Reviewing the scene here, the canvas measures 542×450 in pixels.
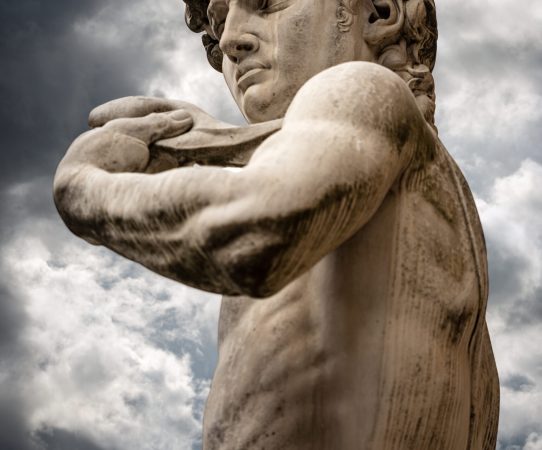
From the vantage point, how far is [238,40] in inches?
191

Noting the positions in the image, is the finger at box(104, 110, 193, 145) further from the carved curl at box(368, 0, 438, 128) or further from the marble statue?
the carved curl at box(368, 0, 438, 128)

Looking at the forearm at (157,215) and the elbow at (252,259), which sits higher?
the forearm at (157,215)

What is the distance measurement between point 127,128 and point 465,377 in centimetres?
159

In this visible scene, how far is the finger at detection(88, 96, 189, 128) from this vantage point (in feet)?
15.2

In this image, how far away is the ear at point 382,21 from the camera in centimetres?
502

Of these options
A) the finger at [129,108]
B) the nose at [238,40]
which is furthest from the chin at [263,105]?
the finger at [129,108]

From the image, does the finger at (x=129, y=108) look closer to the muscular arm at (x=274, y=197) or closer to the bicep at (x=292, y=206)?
the muscular arm at (x=274, y=197)

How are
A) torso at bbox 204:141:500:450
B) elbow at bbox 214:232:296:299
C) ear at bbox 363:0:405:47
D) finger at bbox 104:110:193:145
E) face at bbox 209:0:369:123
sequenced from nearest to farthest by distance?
elbow at bbox 214:232:296:299 < torso at bbox 204:141:500:450 < finger at bbox 104:110:193:145 < face at bbox 209:0:369:123 < ear at bbox 363:0:405:47

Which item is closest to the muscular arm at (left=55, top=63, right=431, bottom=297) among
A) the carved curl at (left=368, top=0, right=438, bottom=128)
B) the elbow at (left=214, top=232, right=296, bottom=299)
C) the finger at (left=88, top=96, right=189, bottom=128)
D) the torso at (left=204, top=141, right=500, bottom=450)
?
the elbow at (left=214, top=232, right=296, bottom=299)

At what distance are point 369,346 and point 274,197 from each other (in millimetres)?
882

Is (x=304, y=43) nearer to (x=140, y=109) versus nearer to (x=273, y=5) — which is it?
(x=273, y=5)

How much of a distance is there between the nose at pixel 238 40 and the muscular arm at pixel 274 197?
34.1 inches

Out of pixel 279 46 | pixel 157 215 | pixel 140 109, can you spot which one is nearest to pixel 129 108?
pixel 140 109

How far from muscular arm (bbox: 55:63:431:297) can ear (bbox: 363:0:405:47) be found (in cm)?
100
